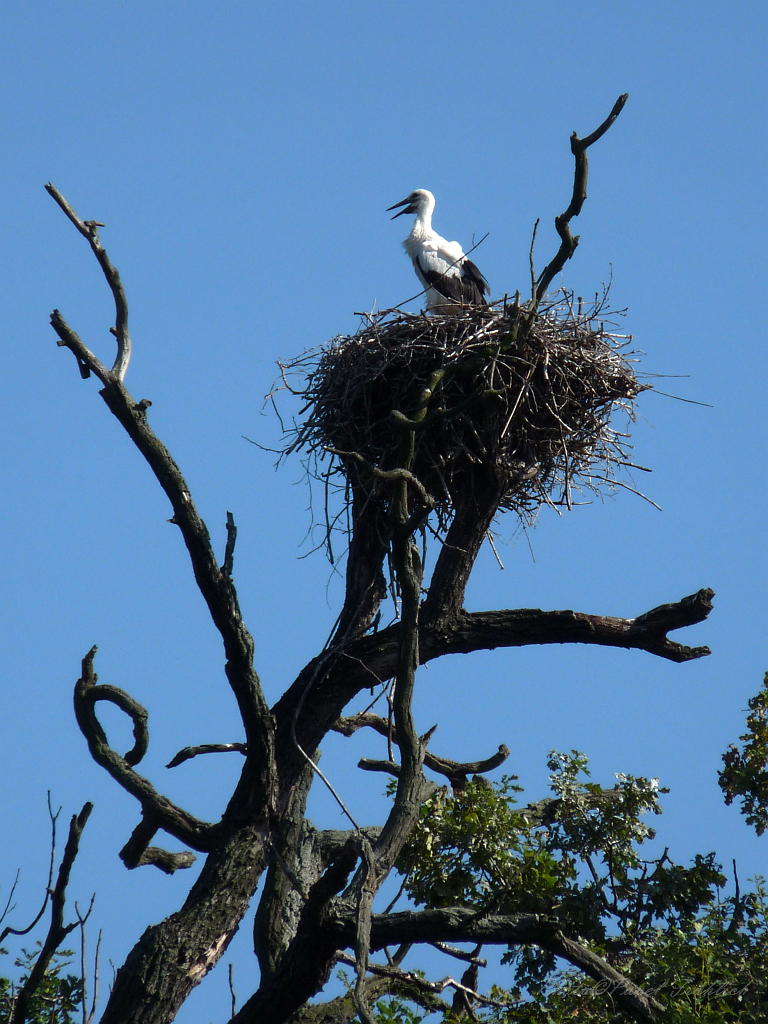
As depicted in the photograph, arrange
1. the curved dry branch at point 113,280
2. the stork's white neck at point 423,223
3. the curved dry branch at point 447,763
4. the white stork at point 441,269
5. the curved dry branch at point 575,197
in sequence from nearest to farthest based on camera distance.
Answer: the curved dry branch at point 575,197 → the curved dry branch at point 113,280 → the curved dry branch at point 447,763 → the white stork at point 441,269 → the stork's white neck at point 423,223

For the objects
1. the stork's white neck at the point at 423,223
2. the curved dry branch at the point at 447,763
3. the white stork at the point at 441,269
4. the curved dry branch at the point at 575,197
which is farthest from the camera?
the stork's white neck at the point at 423,223

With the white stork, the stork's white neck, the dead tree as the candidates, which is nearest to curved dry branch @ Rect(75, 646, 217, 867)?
the dead tree

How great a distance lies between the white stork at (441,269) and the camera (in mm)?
8906

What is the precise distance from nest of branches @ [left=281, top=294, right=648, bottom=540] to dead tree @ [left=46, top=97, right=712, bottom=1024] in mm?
15

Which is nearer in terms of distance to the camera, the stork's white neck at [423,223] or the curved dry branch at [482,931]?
the curved dry branch at [482,931]

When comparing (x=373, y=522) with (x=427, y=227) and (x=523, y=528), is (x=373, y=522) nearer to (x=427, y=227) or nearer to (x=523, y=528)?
(x=523, y=528)

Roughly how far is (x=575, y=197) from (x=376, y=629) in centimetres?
254

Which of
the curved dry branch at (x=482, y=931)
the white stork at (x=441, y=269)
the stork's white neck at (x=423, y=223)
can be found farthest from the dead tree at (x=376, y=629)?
the stork's white neck at (x=423, y=223)

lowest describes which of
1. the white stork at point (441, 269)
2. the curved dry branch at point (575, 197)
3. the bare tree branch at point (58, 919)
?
the bare tree branch at point (58, 919)

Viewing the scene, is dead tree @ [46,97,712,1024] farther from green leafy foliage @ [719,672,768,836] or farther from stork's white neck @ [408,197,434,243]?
stork's white neck @ [408,197,434,243]

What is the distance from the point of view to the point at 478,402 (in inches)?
249

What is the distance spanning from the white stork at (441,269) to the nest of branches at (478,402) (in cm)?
121

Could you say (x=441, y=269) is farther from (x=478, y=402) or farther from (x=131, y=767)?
(x=131, y=767)

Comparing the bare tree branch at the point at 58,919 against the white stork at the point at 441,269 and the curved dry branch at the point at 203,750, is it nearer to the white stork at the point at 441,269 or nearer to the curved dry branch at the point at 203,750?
the curved dry branch at the point at 203,750
